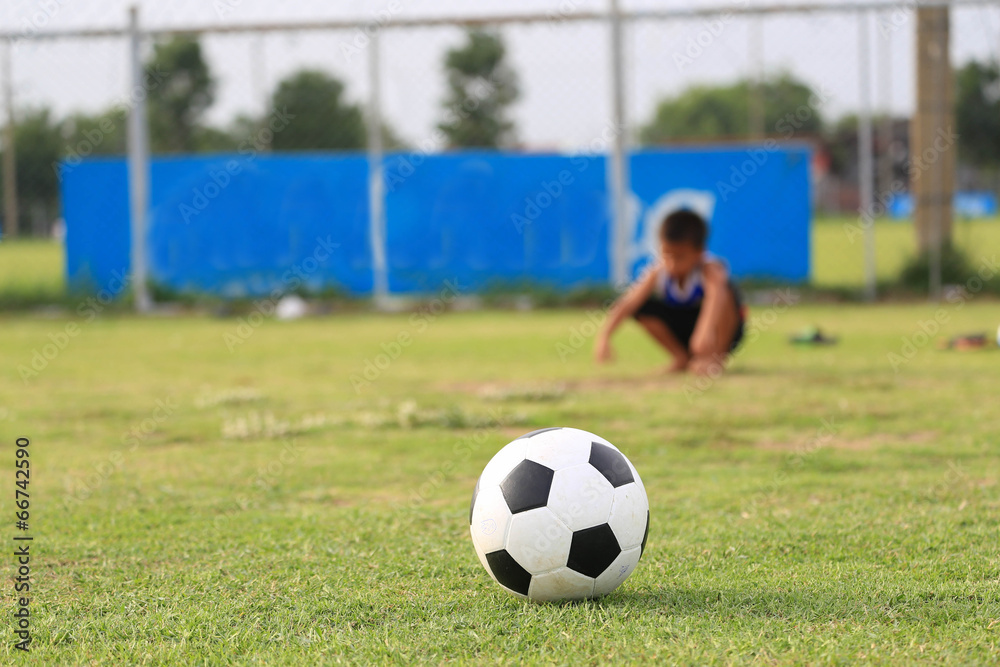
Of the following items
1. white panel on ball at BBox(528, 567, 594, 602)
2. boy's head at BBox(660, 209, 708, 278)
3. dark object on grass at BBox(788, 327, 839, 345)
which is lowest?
dark object on grass at BBox(788, 327, 839, 345)

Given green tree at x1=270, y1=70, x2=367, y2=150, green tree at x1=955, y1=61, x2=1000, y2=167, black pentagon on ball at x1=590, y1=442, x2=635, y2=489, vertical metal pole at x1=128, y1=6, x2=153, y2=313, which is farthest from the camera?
green tree at x1=270, y1=70, x2=367, y2=150

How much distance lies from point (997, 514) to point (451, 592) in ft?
6.75

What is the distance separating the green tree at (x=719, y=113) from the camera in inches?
923

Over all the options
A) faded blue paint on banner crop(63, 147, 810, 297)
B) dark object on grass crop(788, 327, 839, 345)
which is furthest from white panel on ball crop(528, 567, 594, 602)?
faded blue paint on banner crop(63, 147, 810, 297)

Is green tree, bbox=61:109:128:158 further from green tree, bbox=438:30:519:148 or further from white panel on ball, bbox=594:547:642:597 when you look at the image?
white panel on ball, bbox=594:547:642:597

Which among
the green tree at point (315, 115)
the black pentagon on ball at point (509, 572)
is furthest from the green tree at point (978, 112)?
the black pentagon on ball at point (509, 572)

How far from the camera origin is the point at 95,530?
379 cm

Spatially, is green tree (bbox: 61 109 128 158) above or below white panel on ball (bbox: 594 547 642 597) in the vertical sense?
above

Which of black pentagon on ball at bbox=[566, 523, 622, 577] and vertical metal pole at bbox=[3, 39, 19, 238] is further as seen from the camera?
vertical metal pole at bbox=[3, 39, 19, 238]

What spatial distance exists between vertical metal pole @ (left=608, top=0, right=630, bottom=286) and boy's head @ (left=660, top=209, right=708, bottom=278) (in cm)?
490

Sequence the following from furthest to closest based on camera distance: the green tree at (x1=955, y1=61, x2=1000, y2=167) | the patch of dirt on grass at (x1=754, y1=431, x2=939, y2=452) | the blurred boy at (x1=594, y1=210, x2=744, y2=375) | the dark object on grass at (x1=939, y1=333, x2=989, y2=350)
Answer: the green tree at (x1=955, y1=61, x2=1000, y2=167) < the dark object on grass at (x1=939, y1=333, x2=989, y2=350) < the blurred boy at (x1=594, y1=210, x2=744, y2=375) < the patch of dirt on grass at (x1=754, y1=431, x2=939, y2=452)

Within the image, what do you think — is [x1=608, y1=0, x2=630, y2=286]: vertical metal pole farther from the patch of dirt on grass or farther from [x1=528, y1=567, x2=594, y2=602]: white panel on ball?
[x1=528, y1=567, x2=594, y2=602]: white panel on ball

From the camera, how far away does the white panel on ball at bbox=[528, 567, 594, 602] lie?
9.23 feet

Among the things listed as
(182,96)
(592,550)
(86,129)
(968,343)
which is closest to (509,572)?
(592,550)
